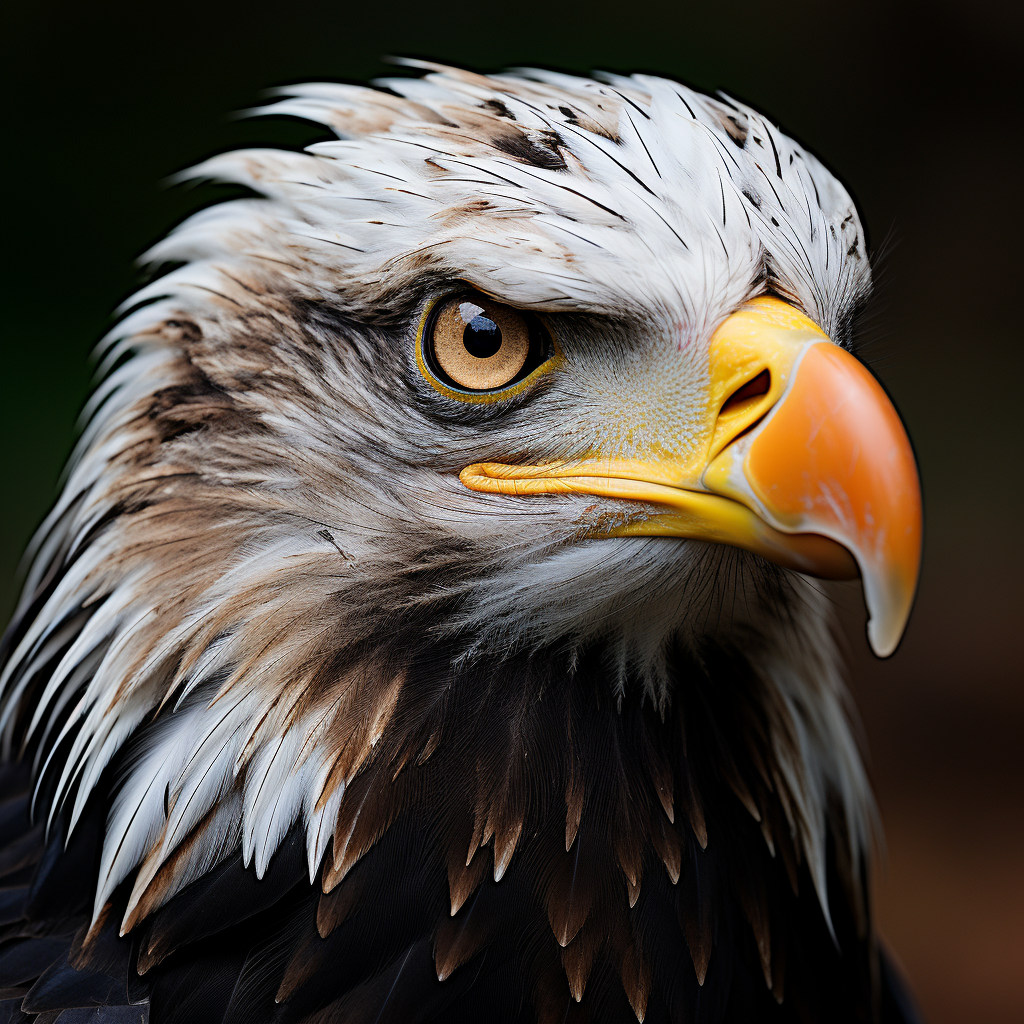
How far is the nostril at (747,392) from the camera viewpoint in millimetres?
1185

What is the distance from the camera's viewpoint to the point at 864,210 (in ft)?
13.9

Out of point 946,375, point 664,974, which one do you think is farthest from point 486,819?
point 946,375

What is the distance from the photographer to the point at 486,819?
129 cm

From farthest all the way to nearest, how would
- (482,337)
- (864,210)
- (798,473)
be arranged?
(864,210)
(482,337)
(798,473)

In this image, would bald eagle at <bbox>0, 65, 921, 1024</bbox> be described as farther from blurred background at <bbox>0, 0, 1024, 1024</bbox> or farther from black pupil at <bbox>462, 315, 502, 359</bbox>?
blurred background at <bbox>0, 0, 1024, 1024</bbox>

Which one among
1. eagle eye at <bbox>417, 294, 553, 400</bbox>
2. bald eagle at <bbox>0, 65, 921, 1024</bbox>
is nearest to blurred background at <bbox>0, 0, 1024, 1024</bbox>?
bald eagle at <bbox>0, 65, 921, 1024</bbox>

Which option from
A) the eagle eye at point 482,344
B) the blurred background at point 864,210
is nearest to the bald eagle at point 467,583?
the eagle eye at point 482,344

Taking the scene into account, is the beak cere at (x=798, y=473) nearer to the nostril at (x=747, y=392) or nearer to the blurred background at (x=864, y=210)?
the nostril at (x=747, y=392)

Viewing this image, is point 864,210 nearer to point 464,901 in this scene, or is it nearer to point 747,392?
point 747,392

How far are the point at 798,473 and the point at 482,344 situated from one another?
413 millimetres

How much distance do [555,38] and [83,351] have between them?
105 inches

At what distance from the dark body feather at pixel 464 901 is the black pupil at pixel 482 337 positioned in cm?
40

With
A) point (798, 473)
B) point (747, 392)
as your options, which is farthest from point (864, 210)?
point (798, 473)

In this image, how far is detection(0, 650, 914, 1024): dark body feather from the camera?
1.26m
